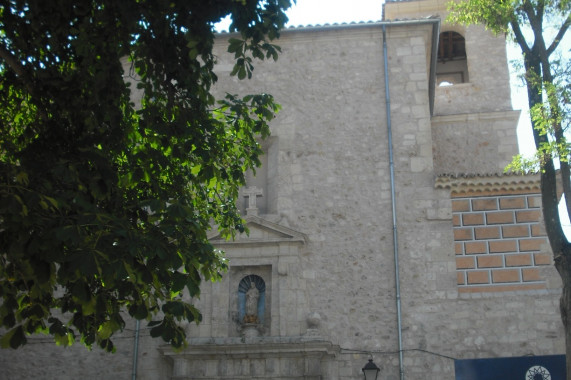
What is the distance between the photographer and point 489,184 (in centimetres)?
1155

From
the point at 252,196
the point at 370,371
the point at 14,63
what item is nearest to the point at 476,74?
the point at 252,196

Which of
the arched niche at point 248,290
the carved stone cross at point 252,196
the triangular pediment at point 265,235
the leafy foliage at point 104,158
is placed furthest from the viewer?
the carved stone cross at point 252,196

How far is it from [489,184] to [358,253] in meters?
2.30

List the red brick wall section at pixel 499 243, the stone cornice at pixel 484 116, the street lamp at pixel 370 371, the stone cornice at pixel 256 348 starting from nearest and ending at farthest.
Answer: the street lamp at pixel 370 371 → the stone cornice at pixel 256 348 → the red brick wall section at pixel 499 243 → the stone cornice at pixel 484 116

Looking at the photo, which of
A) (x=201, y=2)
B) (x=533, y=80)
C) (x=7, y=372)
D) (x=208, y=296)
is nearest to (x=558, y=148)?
(x=533, y=80)

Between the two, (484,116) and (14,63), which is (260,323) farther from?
(484,116)

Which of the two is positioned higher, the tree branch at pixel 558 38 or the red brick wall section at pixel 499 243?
the tree branch at pixel 558 38

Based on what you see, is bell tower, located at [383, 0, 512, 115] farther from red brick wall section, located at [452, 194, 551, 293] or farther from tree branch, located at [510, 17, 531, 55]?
tree branch, located at [510, 17, 531, 55]

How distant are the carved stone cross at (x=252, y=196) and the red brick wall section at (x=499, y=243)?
3.11 meters

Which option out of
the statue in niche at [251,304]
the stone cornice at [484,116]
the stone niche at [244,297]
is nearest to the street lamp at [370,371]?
the stone niche at [244,297]

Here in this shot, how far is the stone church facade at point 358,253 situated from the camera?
35.8 feet

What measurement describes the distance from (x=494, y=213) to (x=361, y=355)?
3032mm

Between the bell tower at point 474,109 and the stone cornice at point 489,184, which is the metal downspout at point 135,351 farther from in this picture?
the bell tower at point 474,109

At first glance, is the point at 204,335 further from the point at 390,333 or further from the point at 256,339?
the point at 390,333
